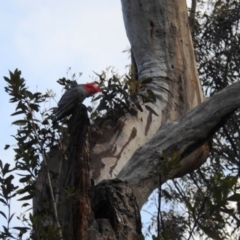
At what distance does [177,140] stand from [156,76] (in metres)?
1.02

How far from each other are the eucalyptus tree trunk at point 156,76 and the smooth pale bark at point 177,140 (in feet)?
1.45

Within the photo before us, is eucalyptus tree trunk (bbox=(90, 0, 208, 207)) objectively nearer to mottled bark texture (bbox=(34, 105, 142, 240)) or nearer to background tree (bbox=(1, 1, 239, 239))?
background tree (bbox=(1, 1, 239, 239))

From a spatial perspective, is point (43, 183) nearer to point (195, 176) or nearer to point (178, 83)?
point (178, 83)

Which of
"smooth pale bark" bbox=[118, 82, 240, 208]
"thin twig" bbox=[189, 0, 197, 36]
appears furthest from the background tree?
"thin twig" bbox=[189, 0, 197, 36]

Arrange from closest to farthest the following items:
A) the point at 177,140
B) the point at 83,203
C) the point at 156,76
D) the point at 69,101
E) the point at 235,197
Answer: the point at 235,197 < the point at 83,203 < the point at 69,101 < the point at 177,140 < the point at 156,76

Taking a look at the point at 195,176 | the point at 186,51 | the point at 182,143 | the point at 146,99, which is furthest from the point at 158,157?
the point at 195,176

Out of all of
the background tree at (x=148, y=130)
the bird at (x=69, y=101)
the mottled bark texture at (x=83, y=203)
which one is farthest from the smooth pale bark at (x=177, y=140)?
the mottled bark texture at (x=83, y=203)

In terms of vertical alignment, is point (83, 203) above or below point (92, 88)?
below

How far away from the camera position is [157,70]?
3.67 m

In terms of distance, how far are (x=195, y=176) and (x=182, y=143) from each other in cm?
364

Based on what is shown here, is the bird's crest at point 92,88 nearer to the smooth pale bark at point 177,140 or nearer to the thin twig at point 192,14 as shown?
the smooth pale bark at point 177,140

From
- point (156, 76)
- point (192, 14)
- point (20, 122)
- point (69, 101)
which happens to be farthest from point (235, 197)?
point (192, 14)

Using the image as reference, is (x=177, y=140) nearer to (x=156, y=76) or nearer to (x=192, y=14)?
(x=156, y=76)

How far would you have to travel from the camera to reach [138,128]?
338 centimetres
